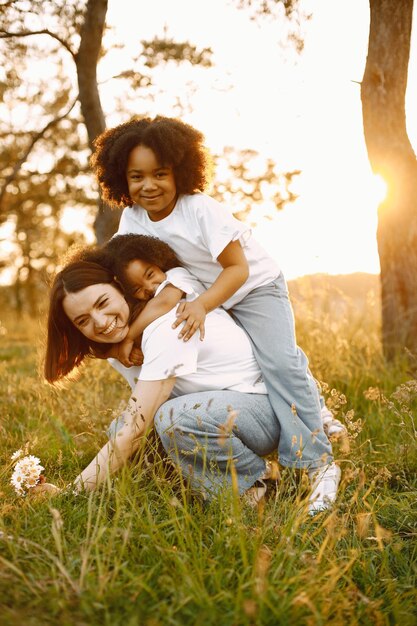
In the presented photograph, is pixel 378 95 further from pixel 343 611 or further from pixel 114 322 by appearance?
pixel 343 611

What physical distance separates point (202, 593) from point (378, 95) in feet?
14.0

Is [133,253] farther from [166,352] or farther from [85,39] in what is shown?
[85,39]

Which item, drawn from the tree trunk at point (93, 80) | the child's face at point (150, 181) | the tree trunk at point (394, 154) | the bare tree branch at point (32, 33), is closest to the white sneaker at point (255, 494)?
the child's face at point (150, 181)

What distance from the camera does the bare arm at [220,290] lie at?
277cm

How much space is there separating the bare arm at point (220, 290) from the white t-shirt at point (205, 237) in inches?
2.5

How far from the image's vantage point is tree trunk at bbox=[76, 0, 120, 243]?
5.37 meters

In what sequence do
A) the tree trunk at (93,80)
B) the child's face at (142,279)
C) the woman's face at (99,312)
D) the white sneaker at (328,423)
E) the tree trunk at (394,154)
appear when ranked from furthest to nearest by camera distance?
the tree trunk at (93,80) → the tree trunk at (394,154) → the white sneaker at (328,423) → the child's face at (142,279) → the woman's face at (99,312)

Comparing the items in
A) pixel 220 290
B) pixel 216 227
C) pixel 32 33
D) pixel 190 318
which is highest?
pixel 32 33

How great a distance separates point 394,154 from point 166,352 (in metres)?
3.13

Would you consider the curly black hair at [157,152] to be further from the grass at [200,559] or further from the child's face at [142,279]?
the grass at [200,559]

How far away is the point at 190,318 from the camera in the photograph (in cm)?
277

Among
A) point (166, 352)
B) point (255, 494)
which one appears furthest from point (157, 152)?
point (255, 494)

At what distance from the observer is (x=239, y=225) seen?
3201 millimetres

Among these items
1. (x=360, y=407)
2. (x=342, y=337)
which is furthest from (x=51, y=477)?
(x=342, y=337)
